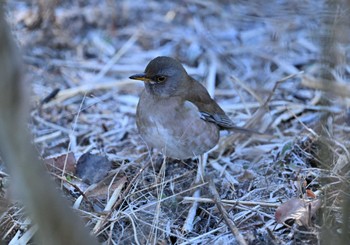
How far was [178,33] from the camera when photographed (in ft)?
26.5

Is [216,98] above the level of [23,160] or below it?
below

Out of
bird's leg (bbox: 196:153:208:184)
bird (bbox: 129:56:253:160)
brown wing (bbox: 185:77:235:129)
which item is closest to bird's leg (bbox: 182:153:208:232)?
bird's leg (bbox: 196:153:208:184)

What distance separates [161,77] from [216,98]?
1.56 m

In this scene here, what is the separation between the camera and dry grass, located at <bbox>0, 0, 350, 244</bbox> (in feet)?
14.0

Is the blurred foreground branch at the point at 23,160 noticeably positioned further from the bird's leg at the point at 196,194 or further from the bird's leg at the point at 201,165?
the bird's leg at the point at 201,165

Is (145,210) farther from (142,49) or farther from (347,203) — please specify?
(142,49)

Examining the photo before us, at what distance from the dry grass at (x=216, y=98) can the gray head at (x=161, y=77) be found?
0.51m

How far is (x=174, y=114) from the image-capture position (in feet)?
17.1

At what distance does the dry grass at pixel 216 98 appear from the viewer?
4.28m

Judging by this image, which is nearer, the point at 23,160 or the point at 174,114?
the point at 23,160

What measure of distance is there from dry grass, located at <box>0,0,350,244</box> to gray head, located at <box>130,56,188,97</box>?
509 mm

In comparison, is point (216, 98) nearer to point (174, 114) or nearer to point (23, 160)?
point (174, 114)

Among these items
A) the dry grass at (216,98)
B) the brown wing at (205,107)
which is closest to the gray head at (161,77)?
the brown wing at (205,107)

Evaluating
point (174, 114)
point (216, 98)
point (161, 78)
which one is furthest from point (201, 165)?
point (216, 98)
